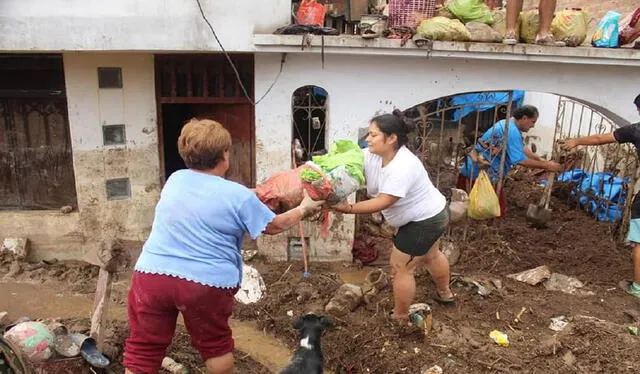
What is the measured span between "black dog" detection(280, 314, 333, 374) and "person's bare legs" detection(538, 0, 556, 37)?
12.5 ft

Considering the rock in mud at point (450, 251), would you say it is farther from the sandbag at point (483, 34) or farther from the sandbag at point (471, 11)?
the sandbag at point (471, 11)

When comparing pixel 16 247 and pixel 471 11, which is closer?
pixel 471 11

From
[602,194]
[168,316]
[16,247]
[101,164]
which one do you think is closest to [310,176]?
[168,316]

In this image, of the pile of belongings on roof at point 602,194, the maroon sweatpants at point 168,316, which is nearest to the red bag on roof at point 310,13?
the maroon sweatpants at point 168,316

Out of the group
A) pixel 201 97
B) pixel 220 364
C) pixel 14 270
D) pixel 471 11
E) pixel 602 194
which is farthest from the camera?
pixel 602 194

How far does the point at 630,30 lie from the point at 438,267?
10.7 feet

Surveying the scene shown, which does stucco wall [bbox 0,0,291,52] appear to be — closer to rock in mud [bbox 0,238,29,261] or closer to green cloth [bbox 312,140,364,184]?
green cloth [bbox 312,140,364,184]

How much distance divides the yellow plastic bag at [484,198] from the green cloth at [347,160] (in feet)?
7.53

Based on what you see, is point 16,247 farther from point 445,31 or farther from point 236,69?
point 445,31

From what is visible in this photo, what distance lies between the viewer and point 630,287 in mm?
5203

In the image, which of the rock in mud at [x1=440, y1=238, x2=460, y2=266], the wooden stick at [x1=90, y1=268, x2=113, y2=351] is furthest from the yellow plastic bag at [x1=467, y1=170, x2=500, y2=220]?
the wooden stick at [x1=90, y1=268, x2=113, y2=351]

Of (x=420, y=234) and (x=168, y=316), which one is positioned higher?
(x=420, y=234)

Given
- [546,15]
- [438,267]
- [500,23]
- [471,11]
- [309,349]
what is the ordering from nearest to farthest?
[309,349], [438,267], [546,15], [471,11], [500,23]

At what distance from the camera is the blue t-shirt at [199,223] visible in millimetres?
2762
